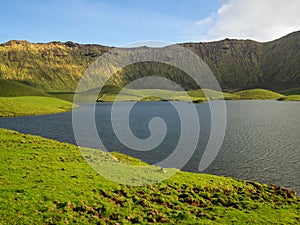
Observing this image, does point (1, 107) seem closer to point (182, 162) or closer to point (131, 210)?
point (182, 162)

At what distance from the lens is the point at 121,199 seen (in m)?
28.4

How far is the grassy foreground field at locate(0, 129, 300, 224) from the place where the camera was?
23.7 meters

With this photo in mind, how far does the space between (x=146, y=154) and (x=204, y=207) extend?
122 feet

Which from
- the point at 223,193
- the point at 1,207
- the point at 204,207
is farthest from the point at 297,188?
the point at 1,207

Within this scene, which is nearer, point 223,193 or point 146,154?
point 223,193

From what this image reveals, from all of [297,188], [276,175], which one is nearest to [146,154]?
[276,175]

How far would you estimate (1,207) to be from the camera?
2298 cm

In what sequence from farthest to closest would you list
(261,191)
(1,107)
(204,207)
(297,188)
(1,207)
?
(1,107), (297,188), (261,191), (204,207), (1,207)

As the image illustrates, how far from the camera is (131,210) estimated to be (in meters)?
26.1

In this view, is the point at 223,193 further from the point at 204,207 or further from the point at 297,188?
the point at 297,188

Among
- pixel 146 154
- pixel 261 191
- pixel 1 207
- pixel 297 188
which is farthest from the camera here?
pixel 146 154

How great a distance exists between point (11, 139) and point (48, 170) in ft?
91.0

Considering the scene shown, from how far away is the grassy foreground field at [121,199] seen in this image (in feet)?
77.9

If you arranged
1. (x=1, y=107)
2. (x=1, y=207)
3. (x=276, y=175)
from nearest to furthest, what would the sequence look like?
(x=1, y=207) → (x=276, y=175) → (x=1, y=107)
